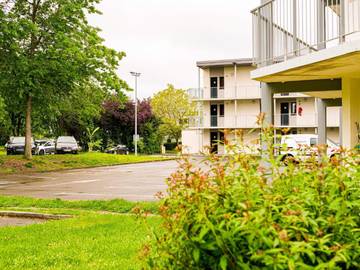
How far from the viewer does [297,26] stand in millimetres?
10016

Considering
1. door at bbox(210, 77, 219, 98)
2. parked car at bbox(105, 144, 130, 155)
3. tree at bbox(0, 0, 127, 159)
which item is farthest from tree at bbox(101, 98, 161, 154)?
tree at bbox(0, 0, 127, 159)

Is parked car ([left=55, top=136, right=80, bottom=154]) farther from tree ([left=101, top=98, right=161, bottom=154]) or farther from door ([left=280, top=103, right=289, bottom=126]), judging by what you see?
door ([left=280, top=103, right=289, bottom=126])

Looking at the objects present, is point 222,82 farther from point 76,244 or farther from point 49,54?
point 76,244

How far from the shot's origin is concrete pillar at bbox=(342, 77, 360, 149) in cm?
1010

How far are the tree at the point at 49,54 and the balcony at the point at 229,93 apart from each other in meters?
22.3

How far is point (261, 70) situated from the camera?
1045 cm

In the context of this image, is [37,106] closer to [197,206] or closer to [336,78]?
[336,78]

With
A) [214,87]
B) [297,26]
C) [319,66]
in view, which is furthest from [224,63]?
[319,66]

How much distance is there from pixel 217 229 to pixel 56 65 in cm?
2716

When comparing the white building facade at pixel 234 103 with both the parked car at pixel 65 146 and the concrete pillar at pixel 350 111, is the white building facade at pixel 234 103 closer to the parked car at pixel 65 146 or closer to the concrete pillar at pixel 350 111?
the parked car at pixel 65 146

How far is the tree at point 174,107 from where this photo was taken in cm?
7188

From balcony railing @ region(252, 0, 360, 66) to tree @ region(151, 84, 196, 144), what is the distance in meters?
59.8

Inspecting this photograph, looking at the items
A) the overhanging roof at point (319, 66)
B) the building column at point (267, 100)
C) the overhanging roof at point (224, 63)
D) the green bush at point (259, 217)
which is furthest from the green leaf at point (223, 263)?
the overhanging roof at point (224, 63)

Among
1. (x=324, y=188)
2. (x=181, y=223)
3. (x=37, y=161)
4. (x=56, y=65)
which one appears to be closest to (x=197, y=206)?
(x=181, y=223)
